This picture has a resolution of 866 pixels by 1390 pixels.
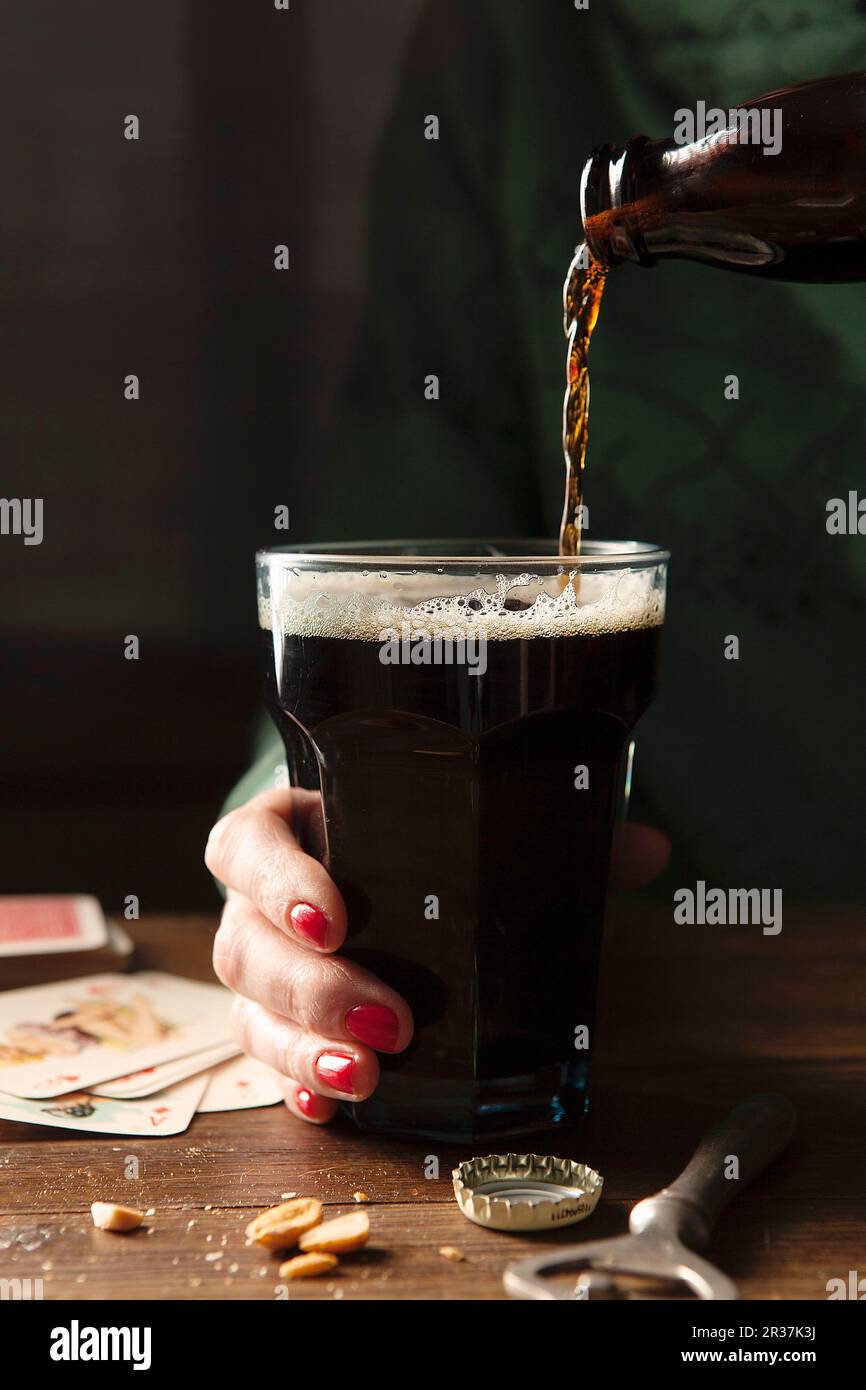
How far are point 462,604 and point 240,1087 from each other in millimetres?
431

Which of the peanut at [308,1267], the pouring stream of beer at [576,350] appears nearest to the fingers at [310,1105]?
the peanut at [308,1267]

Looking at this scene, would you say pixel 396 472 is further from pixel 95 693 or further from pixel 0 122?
pixel 0 122

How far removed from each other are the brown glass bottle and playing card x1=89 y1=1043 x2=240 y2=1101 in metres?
0.71

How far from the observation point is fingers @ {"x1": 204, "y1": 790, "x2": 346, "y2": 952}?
0.90m

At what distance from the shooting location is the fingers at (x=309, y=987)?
872mm

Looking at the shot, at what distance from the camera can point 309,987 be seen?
911 mm

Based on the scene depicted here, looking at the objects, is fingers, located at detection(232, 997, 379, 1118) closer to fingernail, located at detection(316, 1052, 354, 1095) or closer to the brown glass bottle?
fingernail, located at detection(316, 1052, 354, 1095)

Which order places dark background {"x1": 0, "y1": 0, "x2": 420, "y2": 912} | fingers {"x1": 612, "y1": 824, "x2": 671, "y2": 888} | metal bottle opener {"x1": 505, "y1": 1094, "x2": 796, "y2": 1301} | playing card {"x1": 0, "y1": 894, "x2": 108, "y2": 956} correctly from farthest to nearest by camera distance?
dark background {"x1": 0, "y1": 0, "x2": 420, "y2": 912} → playing card {"x1": 0, "y1": 894, "x2": 108, "y2": 956} → fingers {"x1": 612, "y1": 824, "x2": 671, "y2": 888} → metal bottle opener {"x1": 505, "y1": 1094, "x2": 796, "y2": 1301}

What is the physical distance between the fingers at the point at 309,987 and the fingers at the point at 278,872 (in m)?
0.02

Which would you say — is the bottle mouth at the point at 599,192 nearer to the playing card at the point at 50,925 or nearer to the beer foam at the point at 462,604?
the beer foam at the point at 462,604

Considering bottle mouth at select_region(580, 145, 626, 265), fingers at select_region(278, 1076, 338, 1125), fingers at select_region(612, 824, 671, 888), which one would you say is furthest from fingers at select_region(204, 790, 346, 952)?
bottle mouth at select_region(580, 145, 626, 265)

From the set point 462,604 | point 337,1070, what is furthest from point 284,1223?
point 462,604
